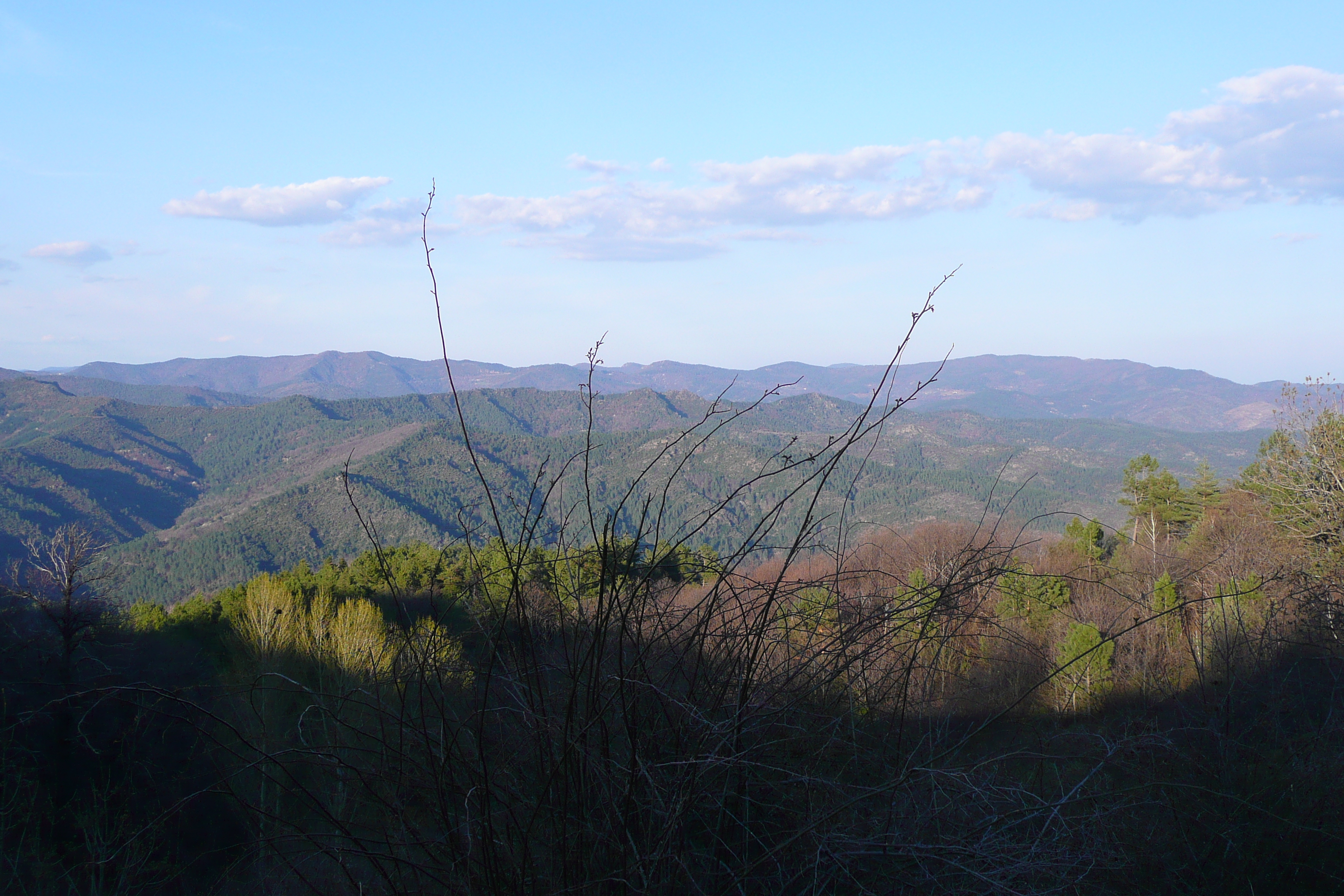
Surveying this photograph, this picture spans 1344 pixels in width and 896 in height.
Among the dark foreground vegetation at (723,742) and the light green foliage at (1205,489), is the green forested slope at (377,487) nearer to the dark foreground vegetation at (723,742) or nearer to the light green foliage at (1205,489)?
the light green foliage at (1205,489)

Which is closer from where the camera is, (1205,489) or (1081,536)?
(1081,536)

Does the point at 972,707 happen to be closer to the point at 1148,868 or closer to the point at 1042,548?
the point at 1148,868

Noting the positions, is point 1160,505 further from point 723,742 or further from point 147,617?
point 147,617

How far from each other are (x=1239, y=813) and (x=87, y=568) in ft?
58.5

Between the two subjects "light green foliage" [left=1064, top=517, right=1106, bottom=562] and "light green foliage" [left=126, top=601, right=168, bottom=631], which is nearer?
"light green foliage" [left=126, top=601, right=168, bottom=631]

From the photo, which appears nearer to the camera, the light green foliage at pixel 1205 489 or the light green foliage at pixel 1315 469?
the light green foliage at pixel 1315 469

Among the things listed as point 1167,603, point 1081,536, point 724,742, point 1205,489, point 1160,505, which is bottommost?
point 1081,536

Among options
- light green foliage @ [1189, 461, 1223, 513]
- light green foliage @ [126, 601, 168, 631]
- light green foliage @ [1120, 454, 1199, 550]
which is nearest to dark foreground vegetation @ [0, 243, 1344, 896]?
light green foliage @ [126, 601, 168, 631]

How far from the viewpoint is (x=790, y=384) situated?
1864mm

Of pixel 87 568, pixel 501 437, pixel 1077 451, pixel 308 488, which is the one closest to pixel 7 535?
pixel 308 488

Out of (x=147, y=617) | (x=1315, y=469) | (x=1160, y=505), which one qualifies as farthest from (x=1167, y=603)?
(x=1160, y=505)

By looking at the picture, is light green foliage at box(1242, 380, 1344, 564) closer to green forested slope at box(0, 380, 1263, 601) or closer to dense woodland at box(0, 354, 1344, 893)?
dense woodland at box(0, 354, 1344, 893)

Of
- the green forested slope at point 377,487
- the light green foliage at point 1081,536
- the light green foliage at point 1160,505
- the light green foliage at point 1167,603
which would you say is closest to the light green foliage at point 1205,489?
the light green foliage at point 1160,505

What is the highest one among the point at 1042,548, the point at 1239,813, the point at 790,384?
the point at 790,384
